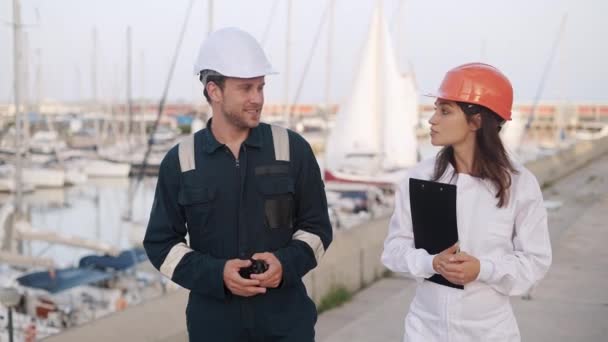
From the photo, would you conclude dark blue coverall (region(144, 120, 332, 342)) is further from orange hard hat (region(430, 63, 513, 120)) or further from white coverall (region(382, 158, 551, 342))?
orange hard hat (region(430, 63, 513, 120))

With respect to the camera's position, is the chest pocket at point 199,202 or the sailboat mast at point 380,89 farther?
the sailboat mast at point 380,89

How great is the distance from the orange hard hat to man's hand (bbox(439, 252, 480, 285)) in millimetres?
486

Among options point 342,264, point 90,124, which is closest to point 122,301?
point 342,264

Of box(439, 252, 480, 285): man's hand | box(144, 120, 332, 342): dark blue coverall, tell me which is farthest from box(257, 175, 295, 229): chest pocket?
box(439, 252, 480, 285): man's hand

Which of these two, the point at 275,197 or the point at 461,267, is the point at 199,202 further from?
the point at 461,267

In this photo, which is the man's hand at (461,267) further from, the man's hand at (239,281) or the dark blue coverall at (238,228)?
the man's hand at (239,281)

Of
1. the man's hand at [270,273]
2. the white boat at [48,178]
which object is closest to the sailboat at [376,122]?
the white boat at [48,178]

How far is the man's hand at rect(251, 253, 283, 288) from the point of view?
2061 mm

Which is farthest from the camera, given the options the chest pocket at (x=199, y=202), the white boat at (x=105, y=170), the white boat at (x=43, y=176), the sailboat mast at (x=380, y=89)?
the white boat at (x=105, y=170)

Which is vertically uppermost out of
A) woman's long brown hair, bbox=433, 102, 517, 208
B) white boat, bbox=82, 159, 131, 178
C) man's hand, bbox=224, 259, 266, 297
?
woman's long brown hair, bbox=433, 102, 517, 208

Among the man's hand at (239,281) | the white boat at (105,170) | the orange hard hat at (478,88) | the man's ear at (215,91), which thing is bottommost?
the white boat at (105,170)

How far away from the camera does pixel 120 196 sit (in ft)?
104

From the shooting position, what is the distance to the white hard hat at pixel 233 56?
85.7 inches

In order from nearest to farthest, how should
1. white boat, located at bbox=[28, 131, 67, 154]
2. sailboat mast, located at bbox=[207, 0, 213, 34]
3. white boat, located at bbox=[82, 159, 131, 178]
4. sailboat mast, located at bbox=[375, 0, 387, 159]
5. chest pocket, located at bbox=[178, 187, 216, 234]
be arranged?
chest pocket, located at bbox=[178, 187, 216, 234]
sailboat mast, located at bbox=[207, 0, 213, 34]
sailboat mast, located at bbox=[375, 0, 387, 159]
white boat, located at bbox=[82, 159, 131, 178]
white boat, located at bbox=[28, 131, 67, 154]
